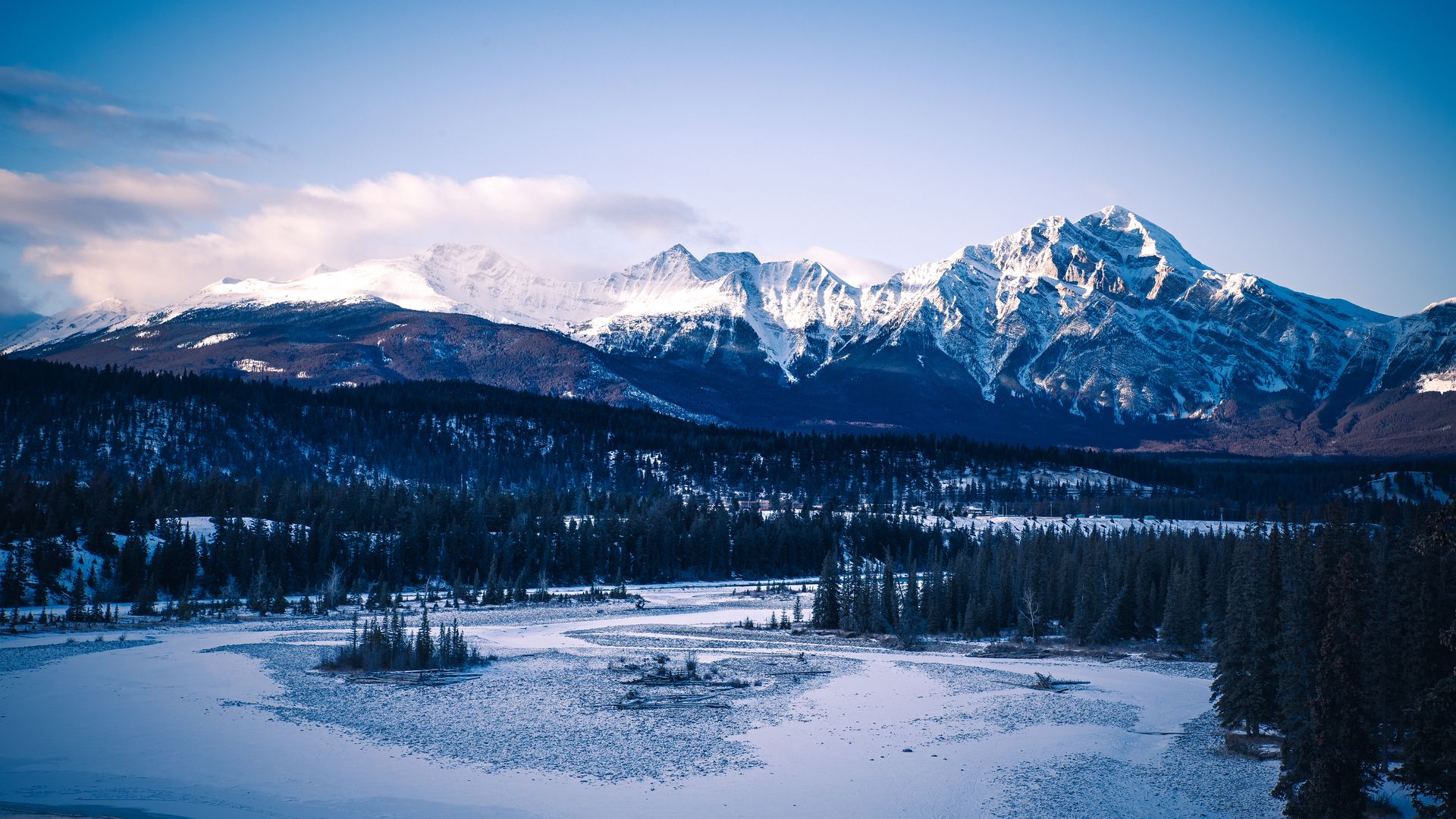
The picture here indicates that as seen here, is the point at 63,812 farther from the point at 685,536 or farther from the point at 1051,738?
the point at 685,536

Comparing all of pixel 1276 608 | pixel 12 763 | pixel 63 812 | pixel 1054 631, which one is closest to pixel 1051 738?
pixel 1276 608

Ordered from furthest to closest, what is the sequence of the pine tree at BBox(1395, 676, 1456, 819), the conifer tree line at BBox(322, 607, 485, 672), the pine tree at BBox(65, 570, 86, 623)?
1. the pine tree at BBox(65, 570, 86, 623)
2. the conifer tree line at BBox(322, 607, 485, 672)
3. the pine tree at BBox(1395, 676, 1456, 819)

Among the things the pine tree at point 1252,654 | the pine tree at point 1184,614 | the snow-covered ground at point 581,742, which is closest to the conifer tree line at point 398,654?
the snow-covered ground at point 581,742

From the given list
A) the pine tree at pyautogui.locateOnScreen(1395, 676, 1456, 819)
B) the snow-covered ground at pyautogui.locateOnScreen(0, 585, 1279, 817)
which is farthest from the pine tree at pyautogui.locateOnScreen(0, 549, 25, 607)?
the pine tree at pyautogui.locateOnScreen(1395, 676, 1456, 819)

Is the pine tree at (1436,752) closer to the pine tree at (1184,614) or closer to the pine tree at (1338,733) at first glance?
the pine tree at (1338,733)

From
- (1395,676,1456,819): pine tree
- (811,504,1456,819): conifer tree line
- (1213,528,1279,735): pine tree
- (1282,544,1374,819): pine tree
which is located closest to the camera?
(1395,676,1456,819): pine tree

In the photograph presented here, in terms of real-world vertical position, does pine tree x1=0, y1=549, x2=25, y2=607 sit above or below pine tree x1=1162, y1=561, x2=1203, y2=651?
above

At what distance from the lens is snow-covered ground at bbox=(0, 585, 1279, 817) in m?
29.1

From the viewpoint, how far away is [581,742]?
35375 millimetres

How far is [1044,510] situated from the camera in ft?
606

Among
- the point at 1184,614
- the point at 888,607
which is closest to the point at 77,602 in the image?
the point at 888,607

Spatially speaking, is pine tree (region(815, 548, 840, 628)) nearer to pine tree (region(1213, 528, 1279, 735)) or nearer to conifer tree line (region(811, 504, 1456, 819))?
conifer tree line (region(811, 504, 1456, 819))

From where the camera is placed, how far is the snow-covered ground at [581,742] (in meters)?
29.1

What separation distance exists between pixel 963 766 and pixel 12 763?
96.1 feet
